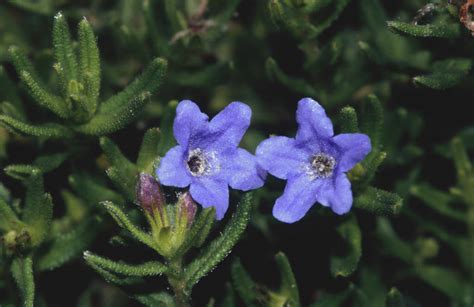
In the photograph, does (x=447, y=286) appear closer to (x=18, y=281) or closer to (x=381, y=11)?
(x=381, y=11)

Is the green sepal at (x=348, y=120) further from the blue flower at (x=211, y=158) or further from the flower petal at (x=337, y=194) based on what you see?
the blue flower at (x=211, y=158)

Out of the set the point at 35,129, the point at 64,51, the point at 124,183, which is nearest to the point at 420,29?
the point at 124,183

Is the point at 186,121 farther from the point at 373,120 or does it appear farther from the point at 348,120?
the point at 373,120

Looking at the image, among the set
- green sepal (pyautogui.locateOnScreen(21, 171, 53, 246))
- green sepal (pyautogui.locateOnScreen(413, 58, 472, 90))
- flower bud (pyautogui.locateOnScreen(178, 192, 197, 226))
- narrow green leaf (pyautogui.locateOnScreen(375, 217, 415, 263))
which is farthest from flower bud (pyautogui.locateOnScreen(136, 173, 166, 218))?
narrow green leaf (pyautogui.locateOnScreen(375, 217, 415, 263))

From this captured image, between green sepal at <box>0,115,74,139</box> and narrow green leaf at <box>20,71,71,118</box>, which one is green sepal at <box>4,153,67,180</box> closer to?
green sepal at <box>0,115,74,139</box>

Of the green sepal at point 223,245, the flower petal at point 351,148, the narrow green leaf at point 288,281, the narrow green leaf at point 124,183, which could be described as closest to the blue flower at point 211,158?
the green sepal at point 223,245

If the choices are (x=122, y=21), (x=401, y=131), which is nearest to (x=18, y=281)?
(x=122, y=21)

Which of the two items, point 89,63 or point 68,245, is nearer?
point 89,63
